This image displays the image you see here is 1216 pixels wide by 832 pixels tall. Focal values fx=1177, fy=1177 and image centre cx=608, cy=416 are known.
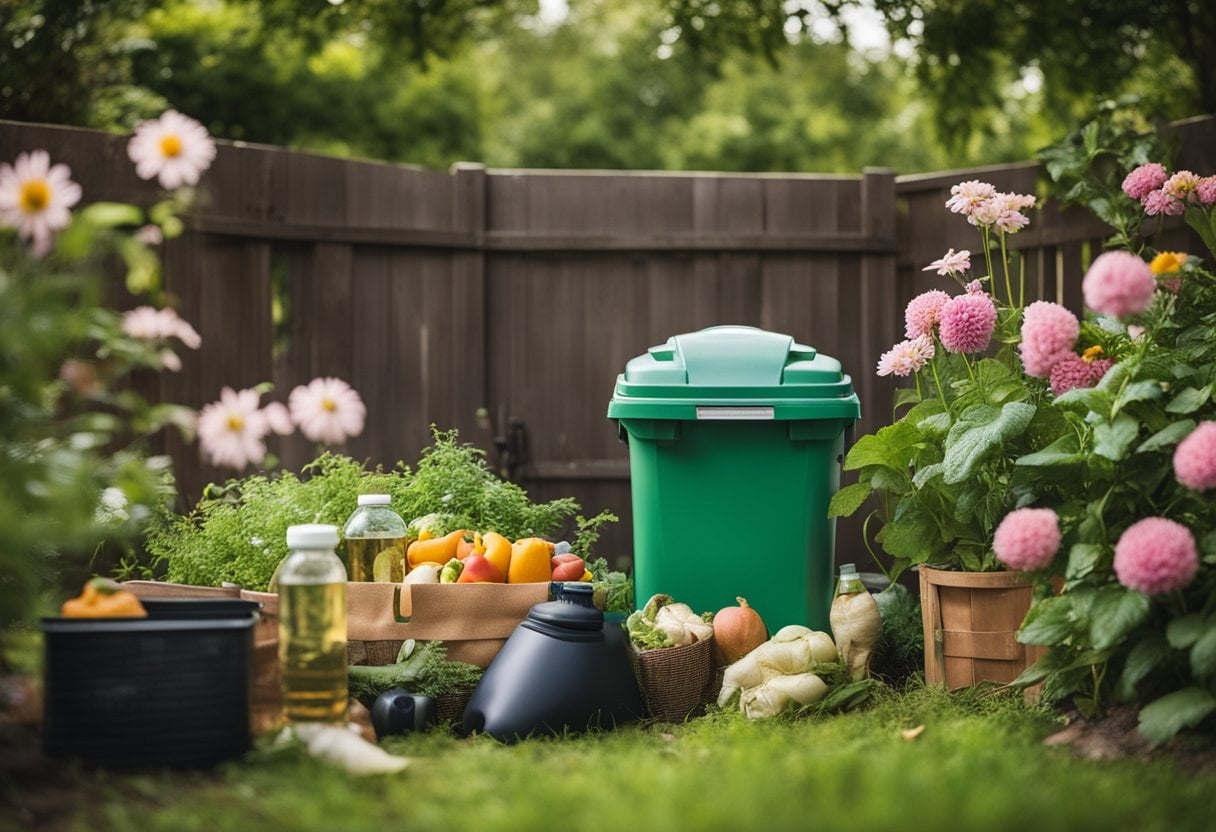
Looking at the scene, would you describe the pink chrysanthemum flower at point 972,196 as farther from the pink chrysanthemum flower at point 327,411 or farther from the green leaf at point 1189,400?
the pink chrysanthemum flower at point 327,411

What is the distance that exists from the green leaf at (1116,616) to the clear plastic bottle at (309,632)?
166 centimetres

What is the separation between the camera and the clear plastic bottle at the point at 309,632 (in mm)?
2557

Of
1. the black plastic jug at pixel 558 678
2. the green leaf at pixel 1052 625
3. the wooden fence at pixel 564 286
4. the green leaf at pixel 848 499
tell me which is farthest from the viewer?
the wooden fence at pixel 564 286

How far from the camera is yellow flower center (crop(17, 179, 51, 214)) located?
2.14 meters

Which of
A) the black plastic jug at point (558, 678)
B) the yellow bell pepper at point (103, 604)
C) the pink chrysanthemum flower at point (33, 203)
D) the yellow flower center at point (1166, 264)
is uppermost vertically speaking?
the pink chrysanthemum flower at point (33, 203)

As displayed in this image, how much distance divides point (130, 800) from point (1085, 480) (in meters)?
2.23

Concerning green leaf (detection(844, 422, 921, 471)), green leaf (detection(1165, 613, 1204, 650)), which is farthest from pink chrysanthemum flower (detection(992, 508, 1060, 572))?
green leaf (detection(844, 422, 921, 471))

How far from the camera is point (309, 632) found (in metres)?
2.57

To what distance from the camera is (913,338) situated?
3395 millimetres

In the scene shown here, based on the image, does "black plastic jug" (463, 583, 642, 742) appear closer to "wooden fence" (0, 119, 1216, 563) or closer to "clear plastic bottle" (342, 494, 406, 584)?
"clear plastic bottle" (342, 494, 406, 584)

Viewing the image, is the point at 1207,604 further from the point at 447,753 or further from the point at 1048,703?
the point at 447,753

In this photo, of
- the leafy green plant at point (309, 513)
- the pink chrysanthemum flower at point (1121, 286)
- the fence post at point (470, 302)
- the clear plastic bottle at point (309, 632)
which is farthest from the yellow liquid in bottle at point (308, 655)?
the fence post at point (470, 302)

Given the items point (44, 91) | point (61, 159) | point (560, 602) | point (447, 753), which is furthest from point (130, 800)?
point (44, 91)

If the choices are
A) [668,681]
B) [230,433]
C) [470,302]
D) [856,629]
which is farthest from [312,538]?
[470,302]
